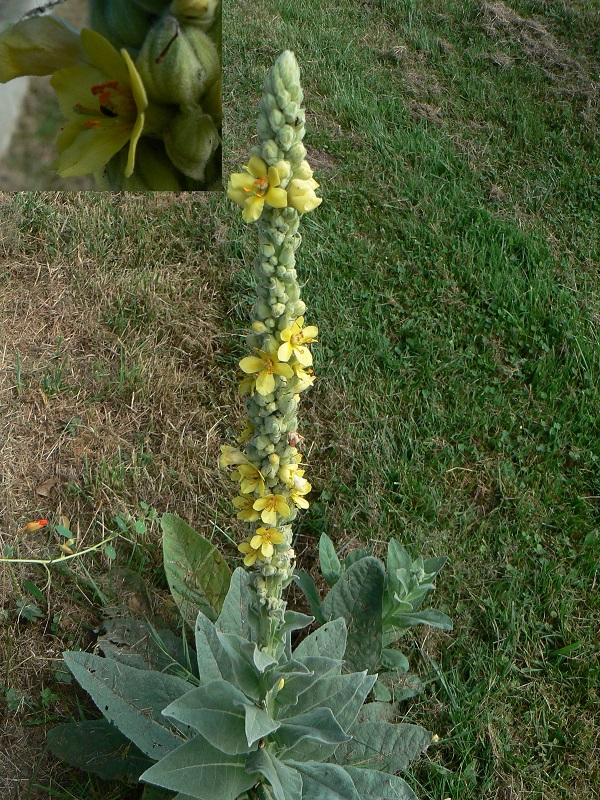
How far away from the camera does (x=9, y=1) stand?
7.17 feet

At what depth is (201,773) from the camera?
1.75 meters

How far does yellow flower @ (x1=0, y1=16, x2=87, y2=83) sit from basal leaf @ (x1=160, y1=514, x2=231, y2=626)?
4.65ft

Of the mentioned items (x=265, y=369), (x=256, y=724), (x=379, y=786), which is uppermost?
(x=265, y=369)

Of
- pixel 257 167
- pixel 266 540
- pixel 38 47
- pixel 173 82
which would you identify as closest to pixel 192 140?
pixel 173 82

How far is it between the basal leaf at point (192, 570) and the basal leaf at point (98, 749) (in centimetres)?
39

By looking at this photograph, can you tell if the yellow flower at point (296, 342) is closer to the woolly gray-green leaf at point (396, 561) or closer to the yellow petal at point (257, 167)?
the yellow petal at point (257, 167)

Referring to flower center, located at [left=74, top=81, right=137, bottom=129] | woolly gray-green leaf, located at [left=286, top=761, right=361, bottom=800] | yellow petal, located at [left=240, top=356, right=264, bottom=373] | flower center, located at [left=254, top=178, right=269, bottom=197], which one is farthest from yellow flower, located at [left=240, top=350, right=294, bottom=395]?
flower center, located at [left=74, top=81, right=137, bottom=129]

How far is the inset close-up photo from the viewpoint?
2.22 metres

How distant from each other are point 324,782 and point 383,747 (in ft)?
1.19

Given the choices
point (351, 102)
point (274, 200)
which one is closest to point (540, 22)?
point (351, 102)

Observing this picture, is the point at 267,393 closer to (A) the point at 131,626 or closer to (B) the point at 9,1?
(A) the point at 131,626

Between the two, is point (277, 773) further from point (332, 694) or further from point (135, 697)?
point (135, 697)

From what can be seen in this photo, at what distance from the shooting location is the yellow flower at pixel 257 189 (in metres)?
1.35

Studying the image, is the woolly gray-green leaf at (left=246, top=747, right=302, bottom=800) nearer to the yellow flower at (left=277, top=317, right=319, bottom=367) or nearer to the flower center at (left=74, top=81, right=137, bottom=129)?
the yellow flower at (left=277, top=317, right=319, bottom=367)
